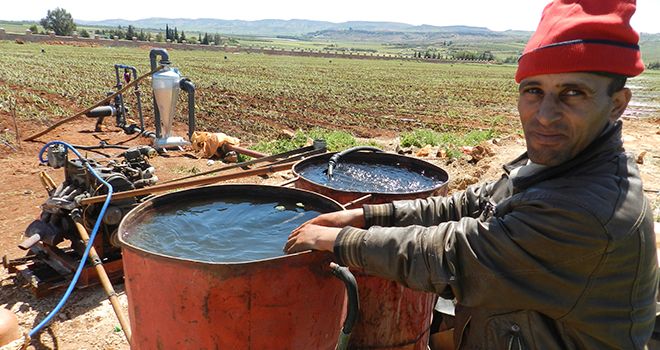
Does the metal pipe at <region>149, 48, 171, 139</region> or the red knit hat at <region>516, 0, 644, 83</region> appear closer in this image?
the red knit hat at <region>516, 0, 644, 83</region>

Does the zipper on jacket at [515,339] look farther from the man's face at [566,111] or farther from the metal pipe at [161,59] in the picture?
the metal pipe at [161,59]

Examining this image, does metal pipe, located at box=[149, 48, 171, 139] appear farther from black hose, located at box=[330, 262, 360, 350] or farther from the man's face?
the man's face

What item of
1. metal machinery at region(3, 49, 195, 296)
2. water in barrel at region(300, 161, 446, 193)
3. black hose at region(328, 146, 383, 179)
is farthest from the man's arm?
metal machinery at region(3, 49, 195, 296)

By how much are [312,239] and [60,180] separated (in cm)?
698

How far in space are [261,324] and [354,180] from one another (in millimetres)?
1948

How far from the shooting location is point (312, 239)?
1.92 meters

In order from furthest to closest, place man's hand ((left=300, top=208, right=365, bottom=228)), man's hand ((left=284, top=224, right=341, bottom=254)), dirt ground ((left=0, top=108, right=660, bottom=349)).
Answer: dirt ground ((left=0, top=108, right=660, bottom=349)), man's hand ((left=300, top=208, right=365, bottom=228)), man's hand ((left=284, top=224, right=341, bottom=254))

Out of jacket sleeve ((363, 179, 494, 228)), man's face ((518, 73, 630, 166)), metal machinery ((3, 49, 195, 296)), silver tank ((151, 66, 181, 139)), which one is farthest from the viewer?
silver tank ((151, 66, 181, 139))

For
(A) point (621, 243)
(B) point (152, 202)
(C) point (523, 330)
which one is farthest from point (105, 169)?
(A) point (621, 243)

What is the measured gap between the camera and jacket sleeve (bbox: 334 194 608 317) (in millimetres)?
1519

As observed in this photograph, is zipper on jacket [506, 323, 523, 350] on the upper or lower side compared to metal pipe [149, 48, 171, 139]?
lower

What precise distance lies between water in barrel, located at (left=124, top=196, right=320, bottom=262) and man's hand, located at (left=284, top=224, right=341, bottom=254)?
312mm

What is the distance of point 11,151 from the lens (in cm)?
923

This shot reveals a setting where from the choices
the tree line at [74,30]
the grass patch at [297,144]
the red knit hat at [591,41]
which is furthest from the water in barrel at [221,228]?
the tree line at [74,30]
